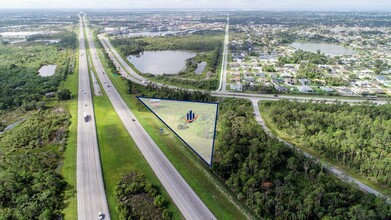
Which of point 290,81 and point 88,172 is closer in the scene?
point 88,172

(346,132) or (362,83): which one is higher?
(362,83)

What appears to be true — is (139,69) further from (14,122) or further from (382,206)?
(382,206)

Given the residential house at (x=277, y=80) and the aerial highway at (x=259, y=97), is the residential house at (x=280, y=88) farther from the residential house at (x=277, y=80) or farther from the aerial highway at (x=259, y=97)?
the residential house at (x=277, y=80)

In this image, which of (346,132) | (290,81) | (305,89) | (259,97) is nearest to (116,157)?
(346,132)

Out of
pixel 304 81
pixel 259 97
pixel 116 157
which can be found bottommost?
pixel 116 157

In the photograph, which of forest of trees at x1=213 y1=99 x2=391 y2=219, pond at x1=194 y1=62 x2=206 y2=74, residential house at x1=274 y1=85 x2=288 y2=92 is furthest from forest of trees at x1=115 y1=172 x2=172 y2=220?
pond at x1=194 y1=62 x2=206 y2=74

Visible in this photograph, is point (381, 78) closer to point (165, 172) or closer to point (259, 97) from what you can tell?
point (259, 97)

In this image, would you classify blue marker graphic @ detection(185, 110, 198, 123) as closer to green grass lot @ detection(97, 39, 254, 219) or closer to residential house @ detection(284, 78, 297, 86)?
green grass lot @ detection(97, 39, 254, 219)
